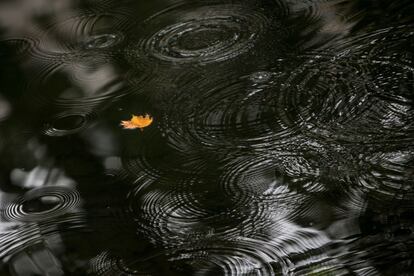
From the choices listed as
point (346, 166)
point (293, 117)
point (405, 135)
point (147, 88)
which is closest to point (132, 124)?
point (147, 88)

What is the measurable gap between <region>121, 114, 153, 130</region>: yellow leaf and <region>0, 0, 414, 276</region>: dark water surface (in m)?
0.04

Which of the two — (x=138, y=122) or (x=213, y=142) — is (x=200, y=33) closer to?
(x=138, y=122)

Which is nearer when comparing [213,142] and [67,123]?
[213,142]

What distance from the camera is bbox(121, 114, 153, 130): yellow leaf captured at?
3332 millimetres

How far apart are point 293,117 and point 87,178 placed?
1078 mm

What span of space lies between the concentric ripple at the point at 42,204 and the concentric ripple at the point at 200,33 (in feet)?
4.03

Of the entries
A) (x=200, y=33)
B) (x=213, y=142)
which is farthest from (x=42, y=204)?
(x=200, y=33)

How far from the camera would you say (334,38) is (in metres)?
3.73

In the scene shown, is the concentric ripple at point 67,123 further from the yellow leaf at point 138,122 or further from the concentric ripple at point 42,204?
the concentric ripple at point 42,204

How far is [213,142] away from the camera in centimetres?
310

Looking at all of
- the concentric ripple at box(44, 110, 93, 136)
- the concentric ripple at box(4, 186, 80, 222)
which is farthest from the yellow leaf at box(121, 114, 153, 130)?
the concentric ripple at box(4, 186, 80, 222)

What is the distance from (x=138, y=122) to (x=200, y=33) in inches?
38.5

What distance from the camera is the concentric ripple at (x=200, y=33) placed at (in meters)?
3.86

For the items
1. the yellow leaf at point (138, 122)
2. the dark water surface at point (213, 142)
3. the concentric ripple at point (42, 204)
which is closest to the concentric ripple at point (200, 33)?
the dark water surface at point (213, 142)
